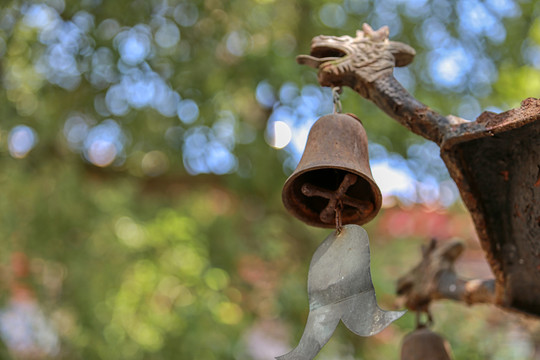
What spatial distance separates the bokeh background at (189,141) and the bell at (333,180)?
2786 mm

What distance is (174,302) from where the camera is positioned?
20.2ft

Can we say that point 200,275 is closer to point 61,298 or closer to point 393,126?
point 61,298

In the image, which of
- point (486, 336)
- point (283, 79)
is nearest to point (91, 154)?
point (283, 79)

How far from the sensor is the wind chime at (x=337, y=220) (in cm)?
174

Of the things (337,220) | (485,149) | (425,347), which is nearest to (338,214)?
(337,220)

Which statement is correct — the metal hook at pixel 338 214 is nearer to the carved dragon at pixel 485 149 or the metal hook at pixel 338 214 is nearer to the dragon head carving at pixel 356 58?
the carved dragon at pixel 485 149

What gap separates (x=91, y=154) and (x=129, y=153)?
99 cm

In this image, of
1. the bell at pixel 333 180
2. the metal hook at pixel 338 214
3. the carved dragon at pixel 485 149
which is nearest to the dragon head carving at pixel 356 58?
the carved dragon at pixel 485 149

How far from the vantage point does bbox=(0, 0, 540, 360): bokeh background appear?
511 centimetres

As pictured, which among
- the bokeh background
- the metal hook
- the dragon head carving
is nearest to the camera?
the metal hook

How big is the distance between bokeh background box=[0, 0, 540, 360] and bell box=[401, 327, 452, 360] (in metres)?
2.18

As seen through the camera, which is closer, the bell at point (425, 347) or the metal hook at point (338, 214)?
the metal hook at point (338, 214)

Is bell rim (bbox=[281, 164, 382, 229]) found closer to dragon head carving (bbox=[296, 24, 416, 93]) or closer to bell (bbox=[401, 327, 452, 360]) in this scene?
dragon head carving (bbox=[296, 24, 416, 93])

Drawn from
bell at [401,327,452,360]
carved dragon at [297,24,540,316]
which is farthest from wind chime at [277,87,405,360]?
bell at [401,327,452,360]
